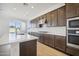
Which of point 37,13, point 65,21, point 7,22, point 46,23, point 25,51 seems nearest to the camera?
point 7,22

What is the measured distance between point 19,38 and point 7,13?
0.59m

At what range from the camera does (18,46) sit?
214cm

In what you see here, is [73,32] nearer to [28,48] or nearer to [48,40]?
[48,40]

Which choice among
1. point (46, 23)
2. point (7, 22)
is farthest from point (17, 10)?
point (46, 23)

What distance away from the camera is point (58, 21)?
3340mm

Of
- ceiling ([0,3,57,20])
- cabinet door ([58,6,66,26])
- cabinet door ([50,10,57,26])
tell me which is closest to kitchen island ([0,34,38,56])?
ceiling ([0,3,57,20])

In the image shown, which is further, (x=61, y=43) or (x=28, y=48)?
(x=61, y=43)

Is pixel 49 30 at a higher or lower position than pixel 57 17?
lower

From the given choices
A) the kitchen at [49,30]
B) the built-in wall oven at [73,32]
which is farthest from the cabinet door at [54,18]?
the built-in wall oven at [73,32]

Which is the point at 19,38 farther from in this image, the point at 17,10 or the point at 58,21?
the point at 58,21

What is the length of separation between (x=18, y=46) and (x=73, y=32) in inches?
63.9

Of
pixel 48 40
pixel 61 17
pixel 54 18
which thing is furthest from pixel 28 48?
pixel 61 17

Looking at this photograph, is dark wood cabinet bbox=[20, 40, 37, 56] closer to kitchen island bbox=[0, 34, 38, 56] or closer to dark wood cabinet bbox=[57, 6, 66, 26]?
kitchen island bbox=[0, 34, 38, 56]

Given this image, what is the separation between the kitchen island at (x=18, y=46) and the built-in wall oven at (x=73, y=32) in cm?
101
